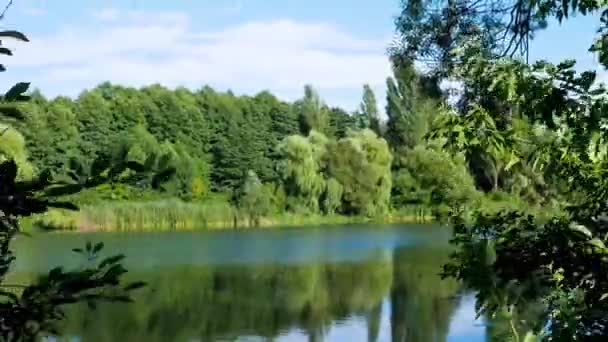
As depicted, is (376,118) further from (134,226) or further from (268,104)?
(134,226)

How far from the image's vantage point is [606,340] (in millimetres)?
1564

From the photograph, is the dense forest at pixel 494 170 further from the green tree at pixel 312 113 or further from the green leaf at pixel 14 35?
the green tree at pixel 312 113

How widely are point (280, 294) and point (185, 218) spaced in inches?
525

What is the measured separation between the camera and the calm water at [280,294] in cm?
927

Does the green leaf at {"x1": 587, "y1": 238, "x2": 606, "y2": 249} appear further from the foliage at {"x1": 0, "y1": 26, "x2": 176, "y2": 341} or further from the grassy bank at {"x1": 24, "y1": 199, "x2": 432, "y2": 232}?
the grassy bank at {"x1": 24, "y1": 199, "x2": 432, "y2": 232}

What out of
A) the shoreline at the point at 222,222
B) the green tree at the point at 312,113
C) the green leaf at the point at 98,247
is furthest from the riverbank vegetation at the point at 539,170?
the green tree at the point at 312,113

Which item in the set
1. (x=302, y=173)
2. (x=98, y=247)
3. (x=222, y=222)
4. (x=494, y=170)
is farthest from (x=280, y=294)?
(x=302, y=173)

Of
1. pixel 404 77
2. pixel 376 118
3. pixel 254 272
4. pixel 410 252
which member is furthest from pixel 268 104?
pixel 404 77

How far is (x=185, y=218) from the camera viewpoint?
24891 millimetres

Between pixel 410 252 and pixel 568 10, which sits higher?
pixel 568 10

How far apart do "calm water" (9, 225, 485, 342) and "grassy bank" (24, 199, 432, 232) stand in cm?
273

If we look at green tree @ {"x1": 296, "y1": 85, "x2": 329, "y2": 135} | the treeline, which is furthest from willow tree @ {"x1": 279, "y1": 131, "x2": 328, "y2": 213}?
green tree @ {"x1": 296, "y1": 85, "x2": 329, "y2": 135}

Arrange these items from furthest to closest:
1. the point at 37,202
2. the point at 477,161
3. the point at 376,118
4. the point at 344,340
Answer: the point at 376,118 → the point at 344,340 → the point at 477,161 → the point at 37,202

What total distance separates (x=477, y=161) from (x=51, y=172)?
96cm
